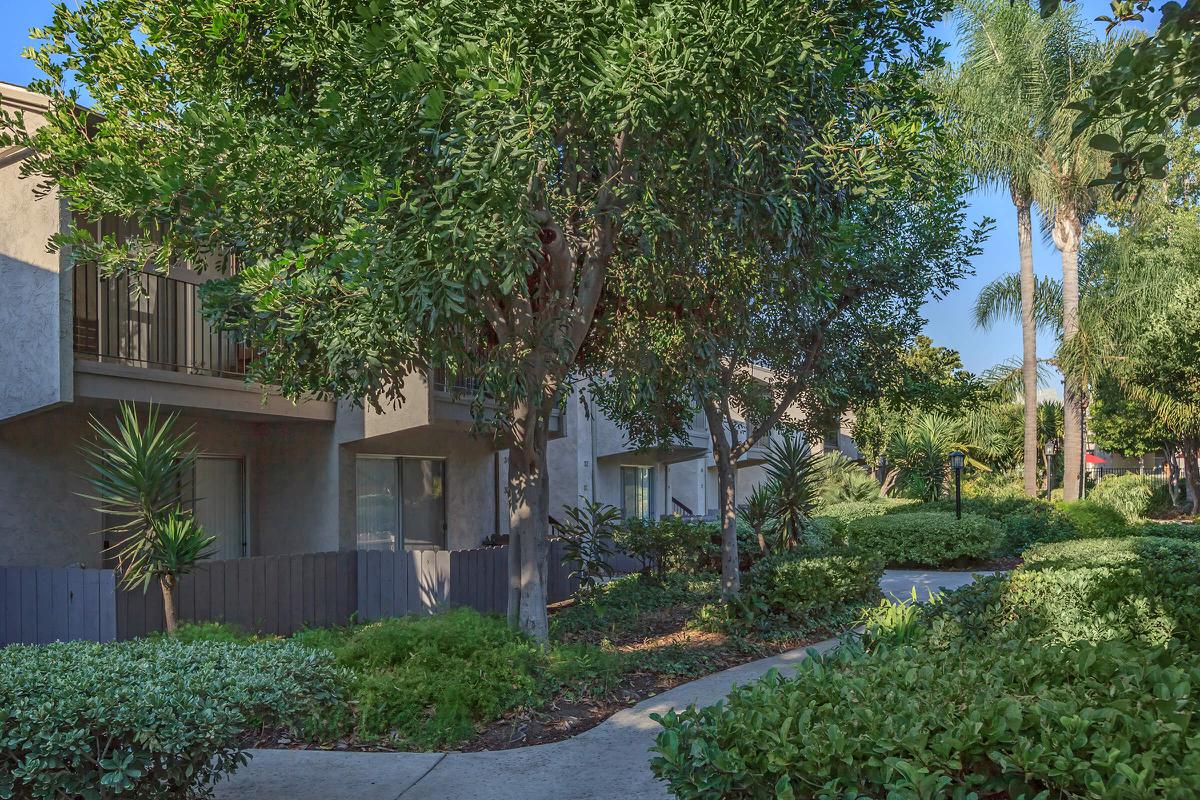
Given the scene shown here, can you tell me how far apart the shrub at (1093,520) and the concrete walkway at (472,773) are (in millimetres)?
16325

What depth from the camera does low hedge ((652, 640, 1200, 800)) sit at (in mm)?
3701

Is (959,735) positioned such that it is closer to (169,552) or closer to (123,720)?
Answer: (123,720)

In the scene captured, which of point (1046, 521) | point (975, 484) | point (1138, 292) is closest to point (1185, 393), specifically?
point (1138, 292)

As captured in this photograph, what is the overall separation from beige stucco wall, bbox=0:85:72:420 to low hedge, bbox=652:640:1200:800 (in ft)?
28.4

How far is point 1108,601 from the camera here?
23.5ft

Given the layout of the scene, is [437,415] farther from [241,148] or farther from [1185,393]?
[1185,393]

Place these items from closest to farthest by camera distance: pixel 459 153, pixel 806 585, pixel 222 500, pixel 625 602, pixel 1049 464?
pixel 459 153, pixel 806 585, pixel 625 602, pixel 222 500, pixel 1049 464

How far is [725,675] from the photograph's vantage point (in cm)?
950

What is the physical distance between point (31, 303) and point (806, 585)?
9320 mm

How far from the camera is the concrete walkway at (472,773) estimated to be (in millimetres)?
5996

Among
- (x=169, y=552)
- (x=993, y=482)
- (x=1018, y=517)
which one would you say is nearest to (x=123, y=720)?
(x=169, y=552)

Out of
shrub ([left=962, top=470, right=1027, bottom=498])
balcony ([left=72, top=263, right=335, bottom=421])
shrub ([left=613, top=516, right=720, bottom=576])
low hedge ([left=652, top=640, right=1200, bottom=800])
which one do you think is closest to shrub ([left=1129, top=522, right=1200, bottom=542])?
shrub ([left=613, top=516, right=720, bottom=576])

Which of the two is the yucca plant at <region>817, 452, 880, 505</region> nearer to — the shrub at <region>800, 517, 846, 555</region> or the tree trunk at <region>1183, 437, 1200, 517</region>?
the shrub at <region>800, 517, 846, 555</region>

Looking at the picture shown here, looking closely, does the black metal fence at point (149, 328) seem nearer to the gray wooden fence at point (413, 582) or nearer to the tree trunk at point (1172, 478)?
the gray wooden fence at point (413, 582)
